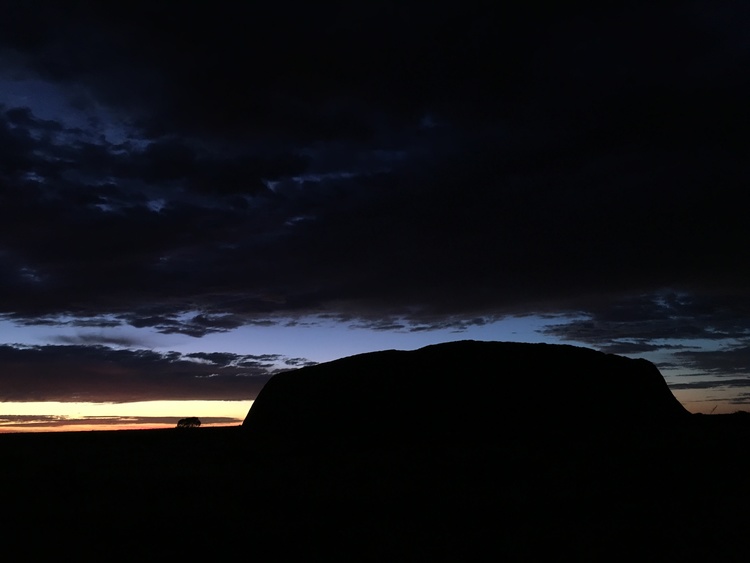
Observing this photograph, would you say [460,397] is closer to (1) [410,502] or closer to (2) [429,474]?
(2) [429,474]

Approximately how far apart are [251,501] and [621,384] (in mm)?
9444

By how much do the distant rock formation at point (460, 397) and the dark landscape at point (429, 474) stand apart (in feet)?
0.12

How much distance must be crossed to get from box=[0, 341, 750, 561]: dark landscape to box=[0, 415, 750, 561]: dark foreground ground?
0.03m

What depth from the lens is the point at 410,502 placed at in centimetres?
624

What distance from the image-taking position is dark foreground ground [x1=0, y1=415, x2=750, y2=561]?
15.9 feet

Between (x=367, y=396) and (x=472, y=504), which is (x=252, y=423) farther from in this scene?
(x=472, y=504)

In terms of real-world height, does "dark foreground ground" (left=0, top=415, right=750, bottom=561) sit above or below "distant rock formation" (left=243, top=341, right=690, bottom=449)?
below

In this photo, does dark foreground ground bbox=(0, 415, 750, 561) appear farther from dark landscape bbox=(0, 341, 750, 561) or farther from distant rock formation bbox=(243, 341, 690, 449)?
distant rock formation bbox=(243, 341, 690, 449)

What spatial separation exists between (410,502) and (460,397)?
581 centimetres

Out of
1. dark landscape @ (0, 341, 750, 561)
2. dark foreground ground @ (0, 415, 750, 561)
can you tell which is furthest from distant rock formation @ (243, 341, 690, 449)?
dark foreground ground @ (0, 415, 750, 561)

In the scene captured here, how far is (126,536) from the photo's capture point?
17.2 ft

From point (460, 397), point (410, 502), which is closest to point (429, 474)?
point (410, 502)

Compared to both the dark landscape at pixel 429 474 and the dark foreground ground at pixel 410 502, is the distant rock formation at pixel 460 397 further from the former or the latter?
the dark foreground ground at pixel 410 502

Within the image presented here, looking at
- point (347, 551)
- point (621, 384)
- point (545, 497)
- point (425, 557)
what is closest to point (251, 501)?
Result: point (347, 551)
